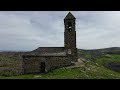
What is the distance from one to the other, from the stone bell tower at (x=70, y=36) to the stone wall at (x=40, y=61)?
3061 mm

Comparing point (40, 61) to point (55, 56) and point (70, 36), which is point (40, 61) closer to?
point (55, 56)

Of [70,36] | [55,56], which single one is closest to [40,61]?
[55,56]

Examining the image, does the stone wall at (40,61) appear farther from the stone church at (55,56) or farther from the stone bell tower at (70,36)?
the stone bell tower at (70,36)

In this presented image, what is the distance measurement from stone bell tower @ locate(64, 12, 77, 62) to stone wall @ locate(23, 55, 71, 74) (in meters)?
3.06

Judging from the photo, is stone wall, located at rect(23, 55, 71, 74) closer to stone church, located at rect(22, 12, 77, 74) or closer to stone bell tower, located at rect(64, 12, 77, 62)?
stone church, located at rect(22, 12, 77, 74)

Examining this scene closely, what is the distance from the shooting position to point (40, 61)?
39.1 m

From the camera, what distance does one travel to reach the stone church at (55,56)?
3881 cm

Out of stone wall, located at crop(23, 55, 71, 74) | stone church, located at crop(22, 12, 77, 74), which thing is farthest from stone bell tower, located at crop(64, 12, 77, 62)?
stone wall, located at crop(23, 55, 71, 74)

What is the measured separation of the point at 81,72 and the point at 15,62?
11361 mm

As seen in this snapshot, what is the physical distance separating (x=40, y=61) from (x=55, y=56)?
104 inches

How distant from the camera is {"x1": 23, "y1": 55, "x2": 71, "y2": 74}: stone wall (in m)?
38.6
